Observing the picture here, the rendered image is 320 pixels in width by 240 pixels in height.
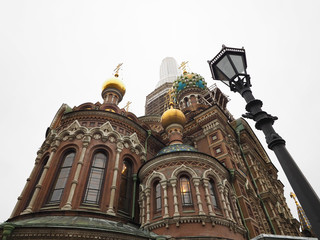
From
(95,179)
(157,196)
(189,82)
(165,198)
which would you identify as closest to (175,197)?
(165,198)

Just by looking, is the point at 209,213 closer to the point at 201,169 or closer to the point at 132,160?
the point at 201,169

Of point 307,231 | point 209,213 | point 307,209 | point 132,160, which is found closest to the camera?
point 307,209

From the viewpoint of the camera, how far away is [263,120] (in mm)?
3455

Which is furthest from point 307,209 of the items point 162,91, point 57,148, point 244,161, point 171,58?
point 171,58

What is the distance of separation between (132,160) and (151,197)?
3013mm

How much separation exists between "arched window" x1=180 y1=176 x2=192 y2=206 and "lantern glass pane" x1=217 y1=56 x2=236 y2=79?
7.24m

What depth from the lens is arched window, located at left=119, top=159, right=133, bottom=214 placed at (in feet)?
37.2

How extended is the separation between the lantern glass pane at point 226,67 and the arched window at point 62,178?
9766 mm

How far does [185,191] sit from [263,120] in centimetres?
754

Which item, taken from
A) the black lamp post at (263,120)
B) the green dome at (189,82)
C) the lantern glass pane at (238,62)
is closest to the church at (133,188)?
the black lamp post at (263,120)

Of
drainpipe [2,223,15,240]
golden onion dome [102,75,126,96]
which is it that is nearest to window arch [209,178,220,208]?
drainpipe [2,223,15,240]

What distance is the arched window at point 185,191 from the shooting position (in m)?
9.81

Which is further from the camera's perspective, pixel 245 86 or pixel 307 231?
pixel 307 231

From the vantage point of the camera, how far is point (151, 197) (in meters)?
10.6
